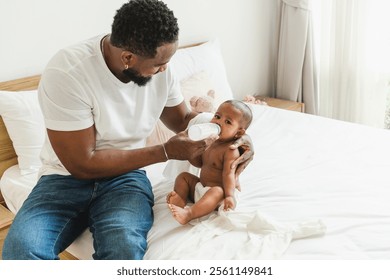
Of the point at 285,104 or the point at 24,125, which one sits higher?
the point at 24,125

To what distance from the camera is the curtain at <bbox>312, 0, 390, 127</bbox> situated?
2.68 metres

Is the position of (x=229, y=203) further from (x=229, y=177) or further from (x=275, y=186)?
(x=275, y=186)

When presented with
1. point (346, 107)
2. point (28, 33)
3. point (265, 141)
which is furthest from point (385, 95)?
point (28, 33)

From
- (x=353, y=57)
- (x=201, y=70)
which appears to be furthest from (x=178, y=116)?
(x=353, y=57)

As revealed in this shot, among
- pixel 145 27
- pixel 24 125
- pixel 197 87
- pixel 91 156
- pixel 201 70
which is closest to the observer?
pixel 145 27

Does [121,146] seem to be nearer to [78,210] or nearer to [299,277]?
[78,210]

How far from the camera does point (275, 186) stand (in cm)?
167

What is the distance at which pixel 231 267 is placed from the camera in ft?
3.96

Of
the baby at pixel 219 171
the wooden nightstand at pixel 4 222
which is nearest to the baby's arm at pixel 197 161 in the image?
the baby at pixel 219 171

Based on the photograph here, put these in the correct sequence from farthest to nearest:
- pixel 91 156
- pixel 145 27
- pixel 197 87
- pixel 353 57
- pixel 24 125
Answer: pixel 353 57 < pixel 197 87 < pixel 24 125 < pixel 91 156 < pixel 145 27

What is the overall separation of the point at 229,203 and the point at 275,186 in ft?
0.96

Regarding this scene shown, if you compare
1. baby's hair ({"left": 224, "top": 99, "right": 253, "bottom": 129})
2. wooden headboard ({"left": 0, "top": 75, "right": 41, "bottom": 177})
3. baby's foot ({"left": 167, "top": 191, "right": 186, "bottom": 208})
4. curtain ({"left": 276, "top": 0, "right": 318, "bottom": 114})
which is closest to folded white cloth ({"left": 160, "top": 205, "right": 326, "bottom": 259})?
baby's foot ({"left": 167, "top": 191, "right": 186, "bottom": 208})

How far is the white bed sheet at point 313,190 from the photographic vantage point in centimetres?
133

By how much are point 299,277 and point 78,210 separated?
2.41ft
